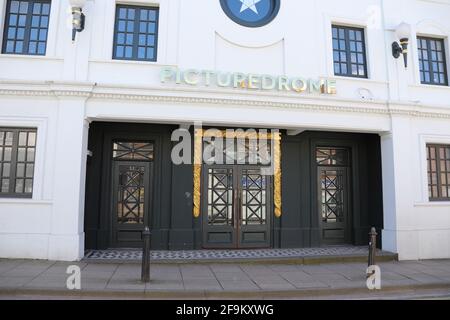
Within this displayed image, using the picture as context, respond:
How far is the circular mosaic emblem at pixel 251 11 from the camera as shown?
10.2 metres

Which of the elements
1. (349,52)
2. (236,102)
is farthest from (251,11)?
(349,52)

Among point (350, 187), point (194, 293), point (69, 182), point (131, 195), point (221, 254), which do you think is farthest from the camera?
point (350, 187)

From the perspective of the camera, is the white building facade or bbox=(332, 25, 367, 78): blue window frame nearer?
the white building facade

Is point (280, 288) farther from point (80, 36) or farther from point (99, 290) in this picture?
point (80, 36)

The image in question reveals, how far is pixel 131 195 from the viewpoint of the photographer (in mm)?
10422

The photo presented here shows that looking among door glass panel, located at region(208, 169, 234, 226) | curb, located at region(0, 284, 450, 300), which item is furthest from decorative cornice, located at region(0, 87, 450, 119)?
curb, located at region(0, 284, 450, 300)

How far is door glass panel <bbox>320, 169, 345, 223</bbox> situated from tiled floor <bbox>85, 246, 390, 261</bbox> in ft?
3.61

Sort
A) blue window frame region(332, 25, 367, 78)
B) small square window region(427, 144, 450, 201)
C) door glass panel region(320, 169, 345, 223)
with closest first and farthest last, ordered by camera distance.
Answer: blue window frame region(332, 25, 367, 78)
small square window region(427, 144, 450, 201)
door glass panel region(320, 169, 345, 223)

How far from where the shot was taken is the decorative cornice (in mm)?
9031

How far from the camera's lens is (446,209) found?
10.7m

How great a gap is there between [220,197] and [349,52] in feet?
17.8

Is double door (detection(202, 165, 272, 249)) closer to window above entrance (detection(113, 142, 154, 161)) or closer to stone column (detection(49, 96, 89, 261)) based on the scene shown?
window above entrance (detection(113, 142, 154, 161))

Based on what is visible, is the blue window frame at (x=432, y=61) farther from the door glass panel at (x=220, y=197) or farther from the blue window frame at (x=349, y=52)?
the door glass panel at (x=220, y=197)

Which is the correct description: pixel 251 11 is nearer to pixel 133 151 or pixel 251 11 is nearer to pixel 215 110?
pixel 215 110
